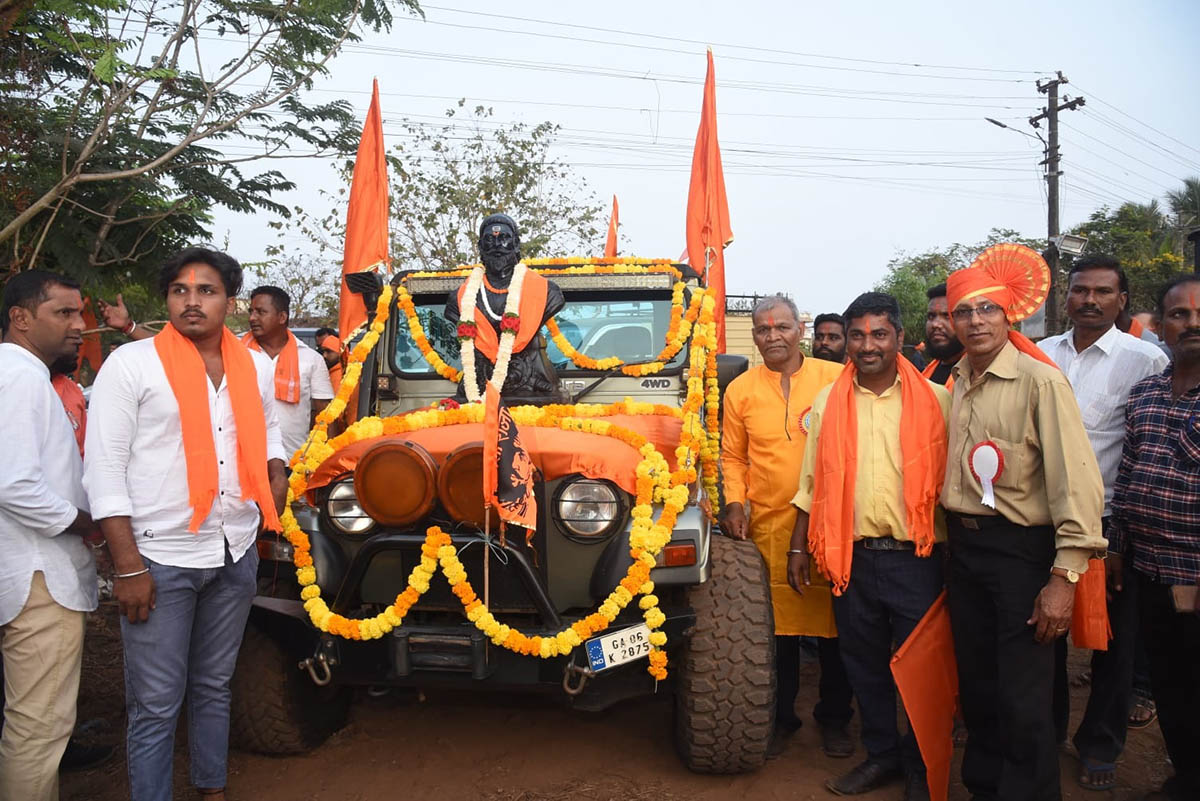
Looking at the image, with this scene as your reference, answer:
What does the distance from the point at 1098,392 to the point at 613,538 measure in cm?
213

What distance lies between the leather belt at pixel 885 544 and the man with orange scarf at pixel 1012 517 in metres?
0.18

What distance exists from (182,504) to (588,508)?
4.36ft

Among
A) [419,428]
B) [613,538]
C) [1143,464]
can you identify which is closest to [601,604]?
[613,538]

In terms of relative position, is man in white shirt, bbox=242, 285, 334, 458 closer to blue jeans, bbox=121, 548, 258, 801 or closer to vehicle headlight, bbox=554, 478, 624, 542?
blue jeans, bbox=121, 548, 258, 801

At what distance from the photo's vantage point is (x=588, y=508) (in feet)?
9.99

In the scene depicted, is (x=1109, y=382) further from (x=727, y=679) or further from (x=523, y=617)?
(x=523, y=617)

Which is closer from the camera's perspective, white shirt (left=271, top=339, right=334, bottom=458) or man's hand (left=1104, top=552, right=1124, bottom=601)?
man's hand (left=1104, top=552, right=1124, bottom=601)

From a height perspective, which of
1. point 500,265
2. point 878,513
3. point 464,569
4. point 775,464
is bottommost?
point 464,569

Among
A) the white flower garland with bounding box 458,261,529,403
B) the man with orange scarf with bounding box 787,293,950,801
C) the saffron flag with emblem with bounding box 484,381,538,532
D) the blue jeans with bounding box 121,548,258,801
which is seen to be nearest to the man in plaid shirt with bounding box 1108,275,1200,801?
the man with orange scarf with bounding box 787,293,950,801

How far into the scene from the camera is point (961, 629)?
3.10 m

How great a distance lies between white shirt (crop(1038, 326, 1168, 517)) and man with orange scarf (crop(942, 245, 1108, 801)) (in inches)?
24.9

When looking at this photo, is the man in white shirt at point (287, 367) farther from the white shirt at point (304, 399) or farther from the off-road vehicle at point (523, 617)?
the off-road vehicle at point (523, 617)

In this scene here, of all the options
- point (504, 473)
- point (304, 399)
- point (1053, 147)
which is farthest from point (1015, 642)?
point (1053, 147)

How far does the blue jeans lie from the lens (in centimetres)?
266
